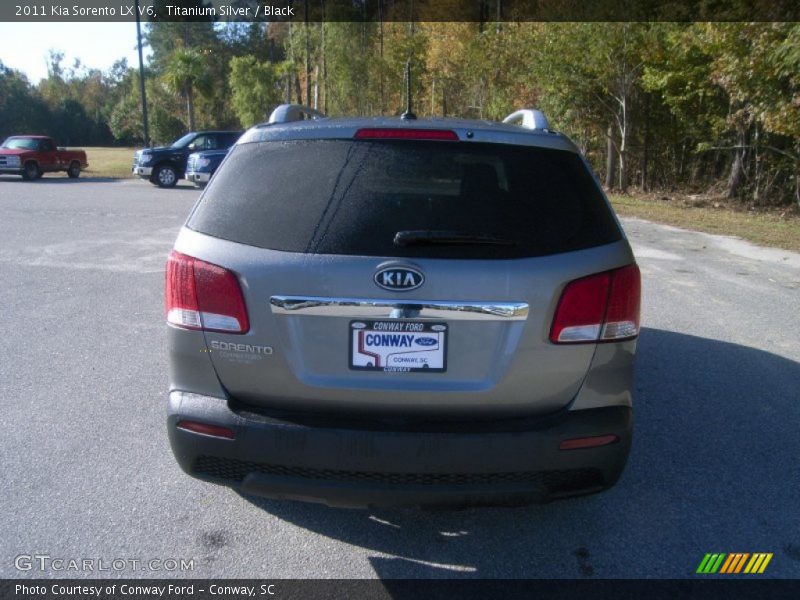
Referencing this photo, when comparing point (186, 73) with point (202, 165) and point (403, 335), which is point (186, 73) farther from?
point (403, 335)

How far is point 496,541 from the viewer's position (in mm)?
3160

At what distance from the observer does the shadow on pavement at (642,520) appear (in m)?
2.99

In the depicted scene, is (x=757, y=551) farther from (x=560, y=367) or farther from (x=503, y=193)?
(x=503, y=193)

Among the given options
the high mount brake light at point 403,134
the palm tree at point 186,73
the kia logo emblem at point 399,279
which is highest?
the palm tree at point 186,73

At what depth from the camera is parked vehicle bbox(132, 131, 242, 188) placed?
2438 cm

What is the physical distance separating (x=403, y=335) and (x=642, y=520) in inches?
64.4

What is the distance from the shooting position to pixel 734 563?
3.00m

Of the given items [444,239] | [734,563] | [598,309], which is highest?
[444,239]

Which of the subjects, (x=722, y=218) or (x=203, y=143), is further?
(x=203, y=143)

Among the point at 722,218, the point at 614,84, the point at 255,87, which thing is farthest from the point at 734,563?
the point at 255,87

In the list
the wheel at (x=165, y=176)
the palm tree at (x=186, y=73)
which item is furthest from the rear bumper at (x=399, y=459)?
the palm tree at (x=186, y=73)

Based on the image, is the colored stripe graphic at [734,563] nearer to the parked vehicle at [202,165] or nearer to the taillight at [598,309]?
the taillight at [598,309]

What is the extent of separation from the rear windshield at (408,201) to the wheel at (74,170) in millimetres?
28429

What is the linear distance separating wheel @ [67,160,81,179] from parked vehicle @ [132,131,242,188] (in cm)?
493
